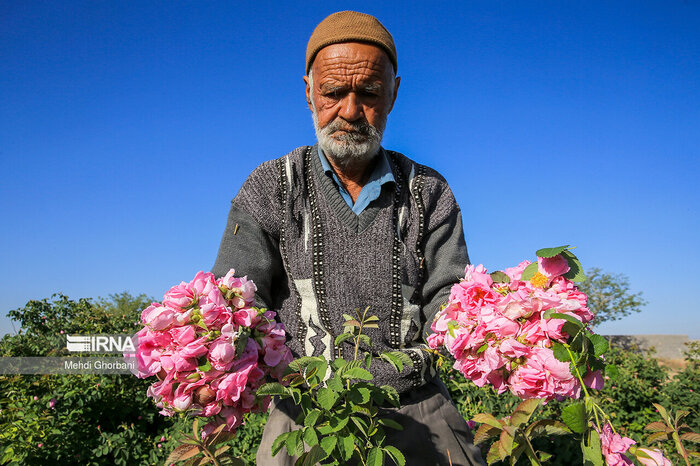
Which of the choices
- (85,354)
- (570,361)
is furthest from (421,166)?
(85,354)

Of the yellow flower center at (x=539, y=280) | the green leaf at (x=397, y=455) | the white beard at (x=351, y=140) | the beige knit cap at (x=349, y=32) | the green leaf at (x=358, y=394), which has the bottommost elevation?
the green leaf at (x=397, y=455)

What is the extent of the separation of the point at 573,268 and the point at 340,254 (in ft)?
3.15

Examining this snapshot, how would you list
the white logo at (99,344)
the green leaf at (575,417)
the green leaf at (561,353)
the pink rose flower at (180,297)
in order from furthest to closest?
the white logo at (99,344) < the pink rose flower at (180,297) < the green leaf at (561,353) < the green leaf at (575,417)

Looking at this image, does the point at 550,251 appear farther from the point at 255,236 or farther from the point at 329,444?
the point at 255,236

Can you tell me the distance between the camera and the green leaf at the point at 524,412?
4.05ft

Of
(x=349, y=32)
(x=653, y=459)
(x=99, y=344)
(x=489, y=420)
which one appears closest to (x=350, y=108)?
(x=349, y=32)

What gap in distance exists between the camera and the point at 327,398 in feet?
4.10

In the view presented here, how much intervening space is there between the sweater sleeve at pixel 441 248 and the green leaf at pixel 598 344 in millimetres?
829

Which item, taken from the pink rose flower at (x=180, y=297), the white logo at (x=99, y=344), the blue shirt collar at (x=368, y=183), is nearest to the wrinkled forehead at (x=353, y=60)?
the blue shirt collar at (x=368, y=183)

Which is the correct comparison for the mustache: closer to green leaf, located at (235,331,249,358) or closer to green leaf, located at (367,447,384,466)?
green leaf, located at (235,331,249,358)

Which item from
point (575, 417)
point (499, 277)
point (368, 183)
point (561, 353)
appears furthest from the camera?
point (368, 183)

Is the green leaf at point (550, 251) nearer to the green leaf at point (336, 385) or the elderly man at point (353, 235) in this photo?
the green leaf at point (336, 385)

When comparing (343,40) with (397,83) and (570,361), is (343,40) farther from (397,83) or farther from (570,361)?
(570,361)

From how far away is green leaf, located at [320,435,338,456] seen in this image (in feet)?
3.98
